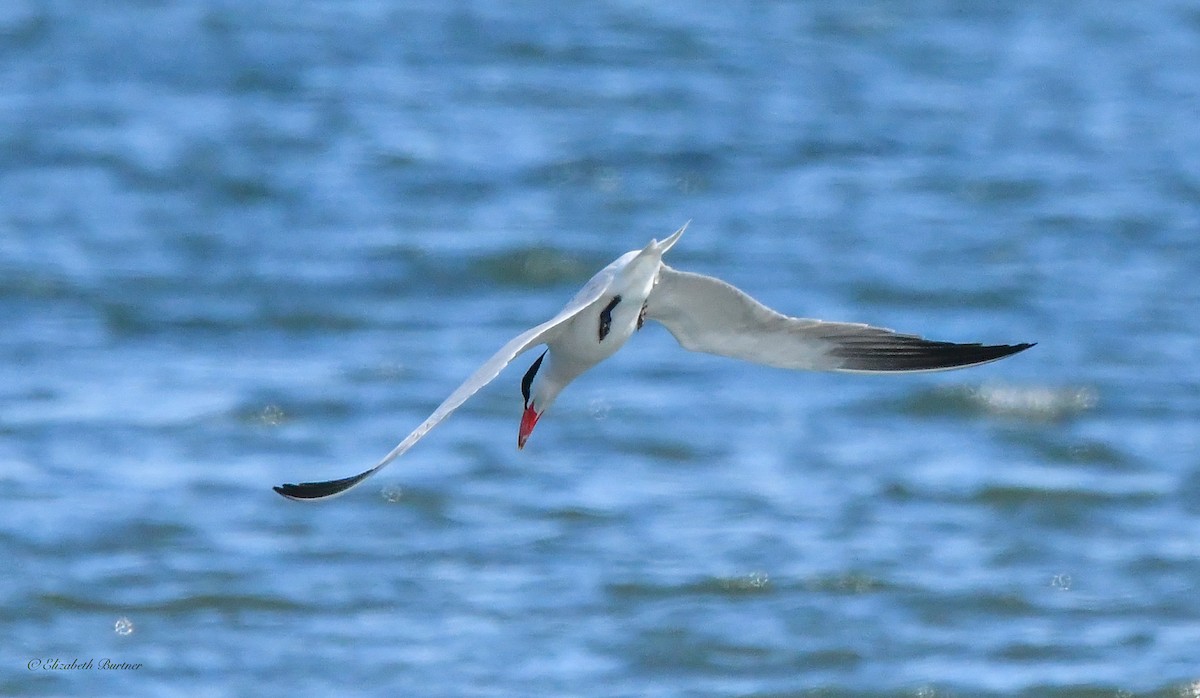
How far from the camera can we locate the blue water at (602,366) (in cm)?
933

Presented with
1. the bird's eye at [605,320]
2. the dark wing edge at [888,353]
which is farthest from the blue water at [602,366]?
the bird's eye at [605,320]

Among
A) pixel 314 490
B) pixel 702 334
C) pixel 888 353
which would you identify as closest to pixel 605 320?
pixel 702 334

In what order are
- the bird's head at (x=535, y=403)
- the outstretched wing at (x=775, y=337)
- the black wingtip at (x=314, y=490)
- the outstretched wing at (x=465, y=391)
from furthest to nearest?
the bird's head at (x=535, y=403)
the outstretched wing at (x=775, y=337)
the black wingtip at (x=314, y=490)
the outstretched wing at (x=465, y=391)

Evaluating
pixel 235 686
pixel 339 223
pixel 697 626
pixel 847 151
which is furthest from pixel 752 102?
pixel 235 686

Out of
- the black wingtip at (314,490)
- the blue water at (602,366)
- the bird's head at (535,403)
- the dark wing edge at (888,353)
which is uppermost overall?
the dark wing edge at (888,353)

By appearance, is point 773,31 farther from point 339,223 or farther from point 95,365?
point 95,365

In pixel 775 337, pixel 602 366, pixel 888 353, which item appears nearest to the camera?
pixel 888 353

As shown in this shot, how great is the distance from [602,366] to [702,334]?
720 cm

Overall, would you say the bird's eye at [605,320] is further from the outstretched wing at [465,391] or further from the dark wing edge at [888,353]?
the dark wing edge at [888,353]

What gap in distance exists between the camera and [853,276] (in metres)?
14.4

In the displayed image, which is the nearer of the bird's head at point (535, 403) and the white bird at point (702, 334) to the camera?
the white bird at point (702, 334)

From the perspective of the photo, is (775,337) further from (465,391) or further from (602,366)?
(602,366)

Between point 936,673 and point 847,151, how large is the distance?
8660 millimetres

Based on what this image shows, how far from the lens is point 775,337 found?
230 inches
